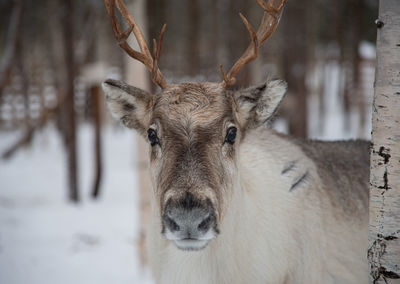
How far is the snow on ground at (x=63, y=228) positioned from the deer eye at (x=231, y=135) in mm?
3293

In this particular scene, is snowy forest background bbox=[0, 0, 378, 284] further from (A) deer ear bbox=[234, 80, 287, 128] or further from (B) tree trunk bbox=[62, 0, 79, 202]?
(A) deer ear bbox=[234, 80, 287, 128]

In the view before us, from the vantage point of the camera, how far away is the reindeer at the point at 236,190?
2367 mm

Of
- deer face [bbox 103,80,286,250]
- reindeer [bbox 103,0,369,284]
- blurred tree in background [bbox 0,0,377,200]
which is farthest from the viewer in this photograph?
blurred tree in background [bbox 0,0,377,200]

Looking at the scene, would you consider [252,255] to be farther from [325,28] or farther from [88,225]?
[325,28]

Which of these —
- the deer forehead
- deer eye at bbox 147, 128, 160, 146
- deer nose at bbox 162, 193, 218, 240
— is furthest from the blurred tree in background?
deer nose at bbox 162, 193, 218, 240

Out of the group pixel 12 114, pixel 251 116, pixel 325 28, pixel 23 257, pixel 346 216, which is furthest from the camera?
pixel 325 28

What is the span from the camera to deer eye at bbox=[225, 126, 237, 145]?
8.65 feet

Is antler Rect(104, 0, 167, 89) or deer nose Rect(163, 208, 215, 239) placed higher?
antler Rect(104, 0, 167, 89)

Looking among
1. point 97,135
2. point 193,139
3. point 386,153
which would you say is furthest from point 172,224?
point 97,135

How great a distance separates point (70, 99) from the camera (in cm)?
775

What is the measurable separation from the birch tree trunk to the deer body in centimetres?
73

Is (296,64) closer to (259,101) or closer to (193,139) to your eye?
(259,101)

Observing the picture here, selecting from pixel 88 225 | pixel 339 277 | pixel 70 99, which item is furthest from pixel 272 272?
pixel 70 99

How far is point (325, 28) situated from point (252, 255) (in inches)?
712
